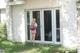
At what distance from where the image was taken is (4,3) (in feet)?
76.5

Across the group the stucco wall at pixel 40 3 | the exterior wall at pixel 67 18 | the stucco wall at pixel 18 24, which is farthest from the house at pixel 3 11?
the exterior wall at pixel 67 18

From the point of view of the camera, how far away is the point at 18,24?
846 inches

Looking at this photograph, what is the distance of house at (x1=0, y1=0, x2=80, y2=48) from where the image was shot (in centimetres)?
1842

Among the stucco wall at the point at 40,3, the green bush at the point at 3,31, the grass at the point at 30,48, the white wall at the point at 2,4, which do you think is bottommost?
the grass at the point at 30,48

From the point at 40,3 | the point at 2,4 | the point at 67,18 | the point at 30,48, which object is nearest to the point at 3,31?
the point at 2,4

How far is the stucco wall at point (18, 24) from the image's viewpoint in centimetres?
2123

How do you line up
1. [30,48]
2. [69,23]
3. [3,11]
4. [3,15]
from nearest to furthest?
[30,48], [69,23], [3,15], [3,11]

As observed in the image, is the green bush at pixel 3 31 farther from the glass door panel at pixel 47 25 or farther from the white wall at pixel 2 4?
the glass door panel at pixel 47 25

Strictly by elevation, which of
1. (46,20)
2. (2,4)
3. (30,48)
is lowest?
(30,48)

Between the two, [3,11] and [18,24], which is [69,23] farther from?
[3,11]

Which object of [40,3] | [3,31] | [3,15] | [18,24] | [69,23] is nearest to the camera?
[69,23]

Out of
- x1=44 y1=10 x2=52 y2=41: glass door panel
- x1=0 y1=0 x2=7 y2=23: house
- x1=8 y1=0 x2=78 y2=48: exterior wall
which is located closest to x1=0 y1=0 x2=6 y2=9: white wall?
x1=0 y1=0 x2=7 y2=23: house

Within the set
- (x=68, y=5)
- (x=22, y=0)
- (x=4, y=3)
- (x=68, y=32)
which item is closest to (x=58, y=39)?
(x=68, y=32)

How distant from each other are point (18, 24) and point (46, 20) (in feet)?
9.03
